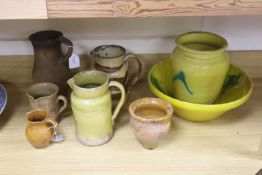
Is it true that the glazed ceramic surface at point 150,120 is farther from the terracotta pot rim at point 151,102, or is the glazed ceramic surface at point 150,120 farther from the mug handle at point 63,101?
the mug handle at point 63,101

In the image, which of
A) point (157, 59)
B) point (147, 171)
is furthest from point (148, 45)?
point (147, 171)

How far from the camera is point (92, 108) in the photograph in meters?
0.74

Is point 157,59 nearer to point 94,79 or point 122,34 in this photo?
point 122,34

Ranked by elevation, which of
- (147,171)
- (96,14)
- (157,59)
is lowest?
(147,171)

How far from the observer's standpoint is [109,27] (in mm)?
987

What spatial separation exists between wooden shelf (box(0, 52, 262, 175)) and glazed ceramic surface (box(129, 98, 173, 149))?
41 millimetres

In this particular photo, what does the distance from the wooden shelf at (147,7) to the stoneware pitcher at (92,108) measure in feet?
0.62

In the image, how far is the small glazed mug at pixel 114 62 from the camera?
2.85 ft

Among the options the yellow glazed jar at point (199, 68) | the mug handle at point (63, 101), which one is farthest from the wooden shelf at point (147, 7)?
the mug handle at point (63, 101)

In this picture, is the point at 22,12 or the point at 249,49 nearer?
the point at 22,12

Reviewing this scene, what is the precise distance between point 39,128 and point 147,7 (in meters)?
0.36

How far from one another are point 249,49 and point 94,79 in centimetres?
48

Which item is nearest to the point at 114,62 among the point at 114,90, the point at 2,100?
the point at 114,90

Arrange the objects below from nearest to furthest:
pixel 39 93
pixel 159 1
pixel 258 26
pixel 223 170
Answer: pixel 159 1 → pixel 223 170 → pixel 39 93 → pixel 258 26
